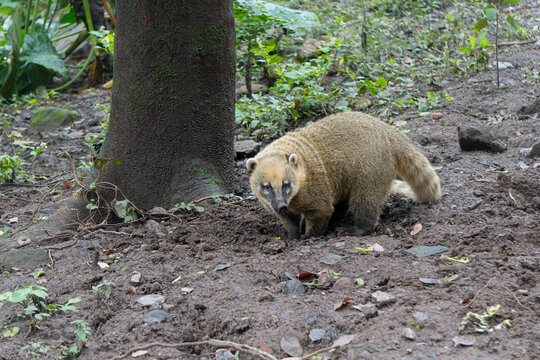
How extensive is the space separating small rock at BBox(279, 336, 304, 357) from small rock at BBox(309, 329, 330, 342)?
0.26ft

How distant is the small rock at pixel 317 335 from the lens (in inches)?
112

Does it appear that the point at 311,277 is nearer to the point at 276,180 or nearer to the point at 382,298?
the point at 382,298

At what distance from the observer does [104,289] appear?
3.52 meters

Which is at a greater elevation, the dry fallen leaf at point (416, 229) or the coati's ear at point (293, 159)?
the coati's ear at point (293, 159)

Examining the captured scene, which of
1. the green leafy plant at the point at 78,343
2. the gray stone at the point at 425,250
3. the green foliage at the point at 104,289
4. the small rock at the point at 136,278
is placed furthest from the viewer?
the gray stone at the point at 425,250

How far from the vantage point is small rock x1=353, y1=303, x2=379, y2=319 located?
2990 mm

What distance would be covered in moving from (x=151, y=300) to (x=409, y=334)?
1592mm

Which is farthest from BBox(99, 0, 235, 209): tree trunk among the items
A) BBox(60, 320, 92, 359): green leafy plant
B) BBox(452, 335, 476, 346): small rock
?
BBox(452, 335, 476, 346): small rock

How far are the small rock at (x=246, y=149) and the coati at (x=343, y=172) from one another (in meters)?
1.41

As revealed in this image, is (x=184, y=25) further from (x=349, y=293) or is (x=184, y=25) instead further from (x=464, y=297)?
(x=464, y=297)

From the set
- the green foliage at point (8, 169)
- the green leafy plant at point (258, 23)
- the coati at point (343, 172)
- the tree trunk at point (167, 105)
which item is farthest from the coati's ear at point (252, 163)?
the green foliage at point (8, 169)

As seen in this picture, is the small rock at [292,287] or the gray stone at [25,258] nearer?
the small rock at [292,287]

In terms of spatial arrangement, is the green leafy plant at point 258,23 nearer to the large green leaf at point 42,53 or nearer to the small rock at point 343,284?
the large green leaf at point 42,53

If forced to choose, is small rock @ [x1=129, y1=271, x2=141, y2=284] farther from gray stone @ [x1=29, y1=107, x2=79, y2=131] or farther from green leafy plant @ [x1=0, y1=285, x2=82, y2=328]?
gray stone @ [x1=29, y1=107, x2=79, y2=131]
